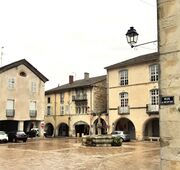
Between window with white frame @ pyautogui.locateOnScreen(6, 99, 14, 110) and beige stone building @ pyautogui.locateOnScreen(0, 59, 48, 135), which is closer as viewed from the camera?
beige stone building @ pyautogui.locateOnScreen(0, 59, 48, 135)

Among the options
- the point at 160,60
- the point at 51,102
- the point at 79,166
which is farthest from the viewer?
the point at 51,102

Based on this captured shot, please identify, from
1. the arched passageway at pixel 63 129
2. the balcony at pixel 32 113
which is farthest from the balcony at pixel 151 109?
the arched passageway at pixel 63 129

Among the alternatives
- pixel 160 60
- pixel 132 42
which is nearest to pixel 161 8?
pixel 160 60

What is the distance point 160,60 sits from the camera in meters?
9.05

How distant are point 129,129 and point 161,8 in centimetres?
3695

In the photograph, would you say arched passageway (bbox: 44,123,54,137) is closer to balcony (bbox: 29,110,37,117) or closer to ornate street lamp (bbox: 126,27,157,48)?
balcony (bbox: 29,110,37,117)

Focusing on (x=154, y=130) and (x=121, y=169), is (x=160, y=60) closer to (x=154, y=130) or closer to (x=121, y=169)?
(x=121, y=169)

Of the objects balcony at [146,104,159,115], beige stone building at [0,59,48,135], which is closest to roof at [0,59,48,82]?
beige stone building at [0,59,48,135]

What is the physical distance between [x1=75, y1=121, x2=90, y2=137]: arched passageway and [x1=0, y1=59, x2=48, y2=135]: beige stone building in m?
6.75

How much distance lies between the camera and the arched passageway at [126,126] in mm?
44406

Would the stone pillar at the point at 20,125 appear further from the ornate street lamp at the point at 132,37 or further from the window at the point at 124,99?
the ornate street lamp at the point at 132,37

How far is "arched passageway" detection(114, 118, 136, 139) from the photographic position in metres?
44.4

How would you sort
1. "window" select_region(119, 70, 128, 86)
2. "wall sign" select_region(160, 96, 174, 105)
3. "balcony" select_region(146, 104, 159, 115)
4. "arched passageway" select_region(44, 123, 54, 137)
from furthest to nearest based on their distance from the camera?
"arched passageway" select_region(44, 123, 54, 137) < "window" select_region(119, 70, 128, 86) < "balcony" select_region(146, 104, 159, 115) < "wall sign" select_region(160, 96, 174, 105)

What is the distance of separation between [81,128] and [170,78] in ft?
144
